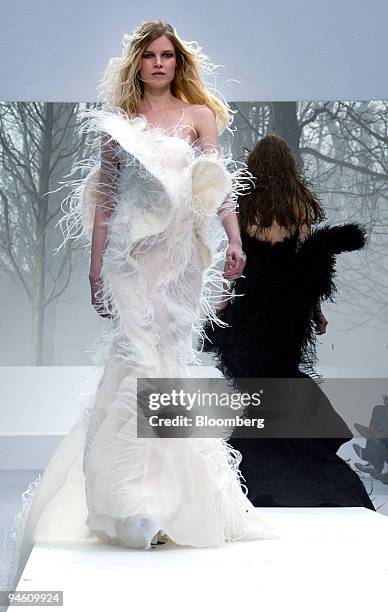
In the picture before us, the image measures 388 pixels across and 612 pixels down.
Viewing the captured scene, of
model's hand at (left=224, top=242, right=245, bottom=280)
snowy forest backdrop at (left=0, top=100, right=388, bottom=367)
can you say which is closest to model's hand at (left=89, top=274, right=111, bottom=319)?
model's hand at (left=224, top=242, right=245, bottom=280)

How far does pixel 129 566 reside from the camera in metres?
2.26

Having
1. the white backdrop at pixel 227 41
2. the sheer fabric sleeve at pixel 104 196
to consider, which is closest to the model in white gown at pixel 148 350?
the sheer fabric sleeve at pixel 104 196

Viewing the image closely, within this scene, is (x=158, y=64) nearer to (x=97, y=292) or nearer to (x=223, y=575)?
(x=97, y=292)

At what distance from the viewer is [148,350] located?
251 cm

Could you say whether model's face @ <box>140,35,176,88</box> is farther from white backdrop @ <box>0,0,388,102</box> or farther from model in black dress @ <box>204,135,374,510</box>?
white backdrop @ <box>0,0,388,102</box>

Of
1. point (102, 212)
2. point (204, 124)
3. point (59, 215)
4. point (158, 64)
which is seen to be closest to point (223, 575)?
point (102, 212)

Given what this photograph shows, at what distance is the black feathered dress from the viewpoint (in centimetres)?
374

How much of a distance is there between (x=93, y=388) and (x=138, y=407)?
168 mm

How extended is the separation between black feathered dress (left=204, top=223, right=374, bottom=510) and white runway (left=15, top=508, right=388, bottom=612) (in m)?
0.93

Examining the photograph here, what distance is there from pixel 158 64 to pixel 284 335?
1.41 m

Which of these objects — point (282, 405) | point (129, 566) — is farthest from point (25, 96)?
point (129, 566)

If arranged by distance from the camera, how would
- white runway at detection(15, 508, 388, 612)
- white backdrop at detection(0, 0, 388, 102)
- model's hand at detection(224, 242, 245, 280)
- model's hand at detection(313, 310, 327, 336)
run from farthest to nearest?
white backdrop at detection(0, 0, 388, 102)
model's hand at detection(313, 310, 327, 336)
model's hand at detection(224, 242, 245, 280)
white runway at detection(15, 508, 388, 612)

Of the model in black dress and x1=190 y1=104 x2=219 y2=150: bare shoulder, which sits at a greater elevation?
x1=190 y1=104 x2=219 y2=150: bare shoulder

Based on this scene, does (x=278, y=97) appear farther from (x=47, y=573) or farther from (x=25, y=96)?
(x=47, y=573)
